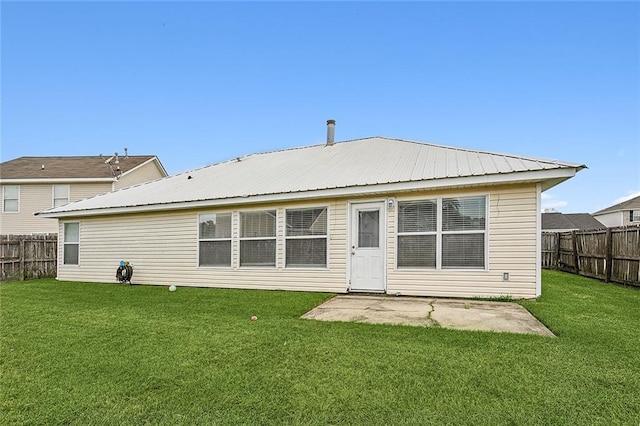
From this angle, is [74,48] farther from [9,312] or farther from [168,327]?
[168,327]

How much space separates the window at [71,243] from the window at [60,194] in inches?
302

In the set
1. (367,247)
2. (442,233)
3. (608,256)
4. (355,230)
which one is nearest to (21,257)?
(355,230)

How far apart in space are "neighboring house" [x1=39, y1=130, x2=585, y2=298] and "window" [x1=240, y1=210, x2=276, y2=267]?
0.03 metres

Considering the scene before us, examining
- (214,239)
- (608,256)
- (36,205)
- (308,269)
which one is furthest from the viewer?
(36,205)

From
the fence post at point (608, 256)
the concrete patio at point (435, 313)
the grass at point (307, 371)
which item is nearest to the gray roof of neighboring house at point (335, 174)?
the concrete patio at point (435, 313)

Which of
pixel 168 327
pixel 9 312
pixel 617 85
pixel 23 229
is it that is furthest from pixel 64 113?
pixel 617 85

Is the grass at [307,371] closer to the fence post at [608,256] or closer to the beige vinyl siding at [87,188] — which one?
the fence post at [608,256]

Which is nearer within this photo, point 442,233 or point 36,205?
point 442,233

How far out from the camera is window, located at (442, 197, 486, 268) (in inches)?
290

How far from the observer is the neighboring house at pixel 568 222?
3100 cm

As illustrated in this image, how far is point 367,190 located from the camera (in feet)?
26.0

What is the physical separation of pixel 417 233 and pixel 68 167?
19.4m

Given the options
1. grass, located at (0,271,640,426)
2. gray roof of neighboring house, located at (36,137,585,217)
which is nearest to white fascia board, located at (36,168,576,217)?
gray roof of neighboring house, located at (36,137,585,217)

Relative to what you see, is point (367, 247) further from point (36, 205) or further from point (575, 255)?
point (36, 205)
